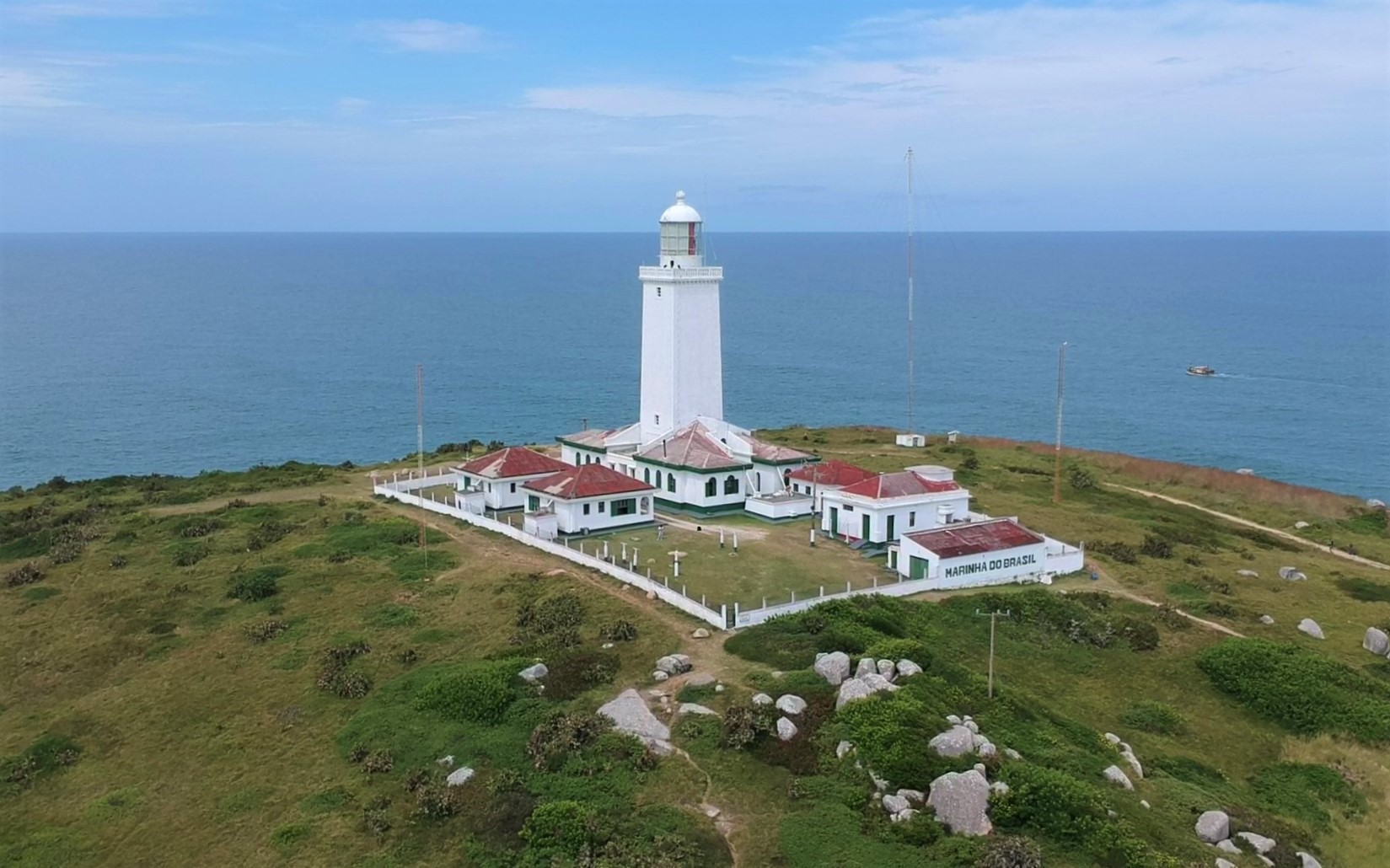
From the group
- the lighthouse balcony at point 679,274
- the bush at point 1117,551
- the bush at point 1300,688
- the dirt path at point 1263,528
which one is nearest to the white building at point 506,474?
the lighthouse balcony at point 679,274

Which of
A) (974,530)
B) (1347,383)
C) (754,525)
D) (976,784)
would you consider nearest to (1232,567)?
(974,530)

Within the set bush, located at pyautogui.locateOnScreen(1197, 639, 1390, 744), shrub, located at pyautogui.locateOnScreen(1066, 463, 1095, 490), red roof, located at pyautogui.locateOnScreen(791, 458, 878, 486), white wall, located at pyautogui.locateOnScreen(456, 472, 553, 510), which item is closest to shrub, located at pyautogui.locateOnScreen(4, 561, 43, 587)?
white wall, located at pyautogui.locateOnScreen(456, 472, 553, 510)

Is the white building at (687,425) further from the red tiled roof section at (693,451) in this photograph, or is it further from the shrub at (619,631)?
the shrub at (619,631)

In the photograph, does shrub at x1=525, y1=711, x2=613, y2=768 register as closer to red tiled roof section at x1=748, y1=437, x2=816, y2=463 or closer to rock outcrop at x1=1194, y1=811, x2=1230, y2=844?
rock outcrop at x1=1194, y1=811, x2=1230, y2=844

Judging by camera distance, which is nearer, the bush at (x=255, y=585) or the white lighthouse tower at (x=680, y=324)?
the bush at (x=255, y=585)

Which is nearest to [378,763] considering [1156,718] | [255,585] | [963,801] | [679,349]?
[963,801]

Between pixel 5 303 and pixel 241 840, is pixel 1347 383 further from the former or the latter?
pixel 5 303
